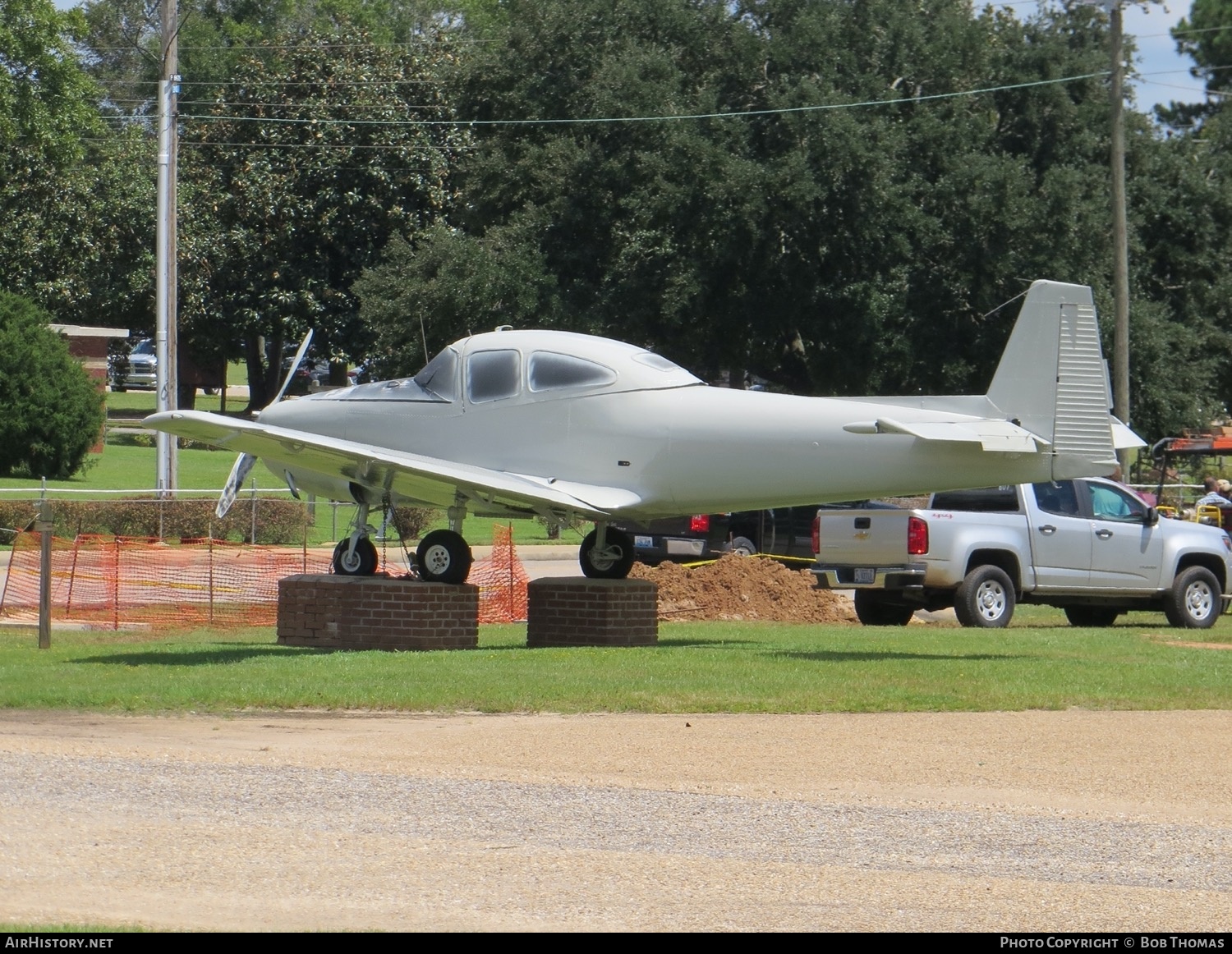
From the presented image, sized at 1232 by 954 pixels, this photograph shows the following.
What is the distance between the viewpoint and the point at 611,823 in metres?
8.33

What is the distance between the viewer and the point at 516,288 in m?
39.0

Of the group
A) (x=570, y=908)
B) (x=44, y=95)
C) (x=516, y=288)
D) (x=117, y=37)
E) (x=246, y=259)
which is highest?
(x=117, y=37)

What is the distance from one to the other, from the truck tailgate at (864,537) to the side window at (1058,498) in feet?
6.70

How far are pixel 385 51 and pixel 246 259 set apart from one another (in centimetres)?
861

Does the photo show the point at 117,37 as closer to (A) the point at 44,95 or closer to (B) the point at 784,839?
(A) the point at 44,95

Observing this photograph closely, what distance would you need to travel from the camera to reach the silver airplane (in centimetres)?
1511

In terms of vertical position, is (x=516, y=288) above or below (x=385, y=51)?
below

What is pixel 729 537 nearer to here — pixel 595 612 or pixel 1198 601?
pixel 1198 601

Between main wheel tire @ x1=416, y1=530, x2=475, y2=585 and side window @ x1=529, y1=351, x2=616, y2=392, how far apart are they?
5.64 ft

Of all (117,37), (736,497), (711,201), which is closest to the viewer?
(736,497)

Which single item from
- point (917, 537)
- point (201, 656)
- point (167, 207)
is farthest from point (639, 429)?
point (167, 207)

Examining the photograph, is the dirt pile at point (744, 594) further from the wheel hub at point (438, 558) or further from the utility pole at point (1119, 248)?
the utility pole at point (1119, 248)

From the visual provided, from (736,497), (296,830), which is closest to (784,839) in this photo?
(296,830)

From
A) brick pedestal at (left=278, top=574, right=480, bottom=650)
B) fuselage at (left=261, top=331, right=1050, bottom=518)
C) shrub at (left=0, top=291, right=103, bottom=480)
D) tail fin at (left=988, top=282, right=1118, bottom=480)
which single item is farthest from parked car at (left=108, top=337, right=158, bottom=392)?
tail fin at (left=988, top=282, right=1118, bottom=480)
